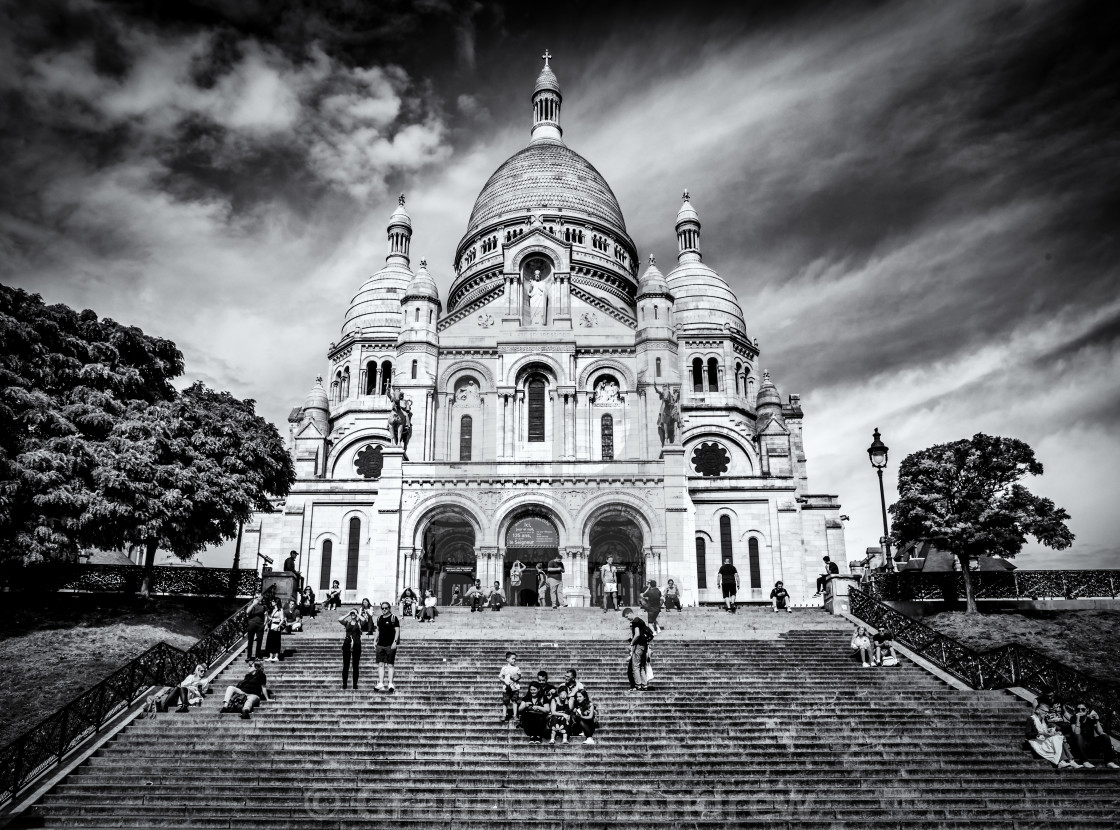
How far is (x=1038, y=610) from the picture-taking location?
30.0 m

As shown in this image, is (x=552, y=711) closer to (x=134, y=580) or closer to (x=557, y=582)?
(x=557, y=582)

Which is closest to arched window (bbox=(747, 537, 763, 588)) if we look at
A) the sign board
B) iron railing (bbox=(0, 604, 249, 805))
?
the sign board

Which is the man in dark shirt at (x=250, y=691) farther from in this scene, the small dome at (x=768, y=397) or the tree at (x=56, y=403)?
the small dome at (x=768, y=397)

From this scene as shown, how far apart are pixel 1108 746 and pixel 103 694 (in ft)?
59.4

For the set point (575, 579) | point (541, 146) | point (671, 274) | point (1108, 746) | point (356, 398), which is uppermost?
point (541, 146)

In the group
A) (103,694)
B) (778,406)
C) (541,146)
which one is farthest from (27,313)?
(541,146)

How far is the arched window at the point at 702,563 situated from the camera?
43062 mm

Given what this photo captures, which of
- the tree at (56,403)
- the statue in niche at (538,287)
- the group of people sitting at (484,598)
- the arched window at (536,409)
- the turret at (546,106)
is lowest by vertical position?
the group of people sitting at (484,598)

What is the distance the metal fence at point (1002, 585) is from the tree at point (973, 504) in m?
0.68

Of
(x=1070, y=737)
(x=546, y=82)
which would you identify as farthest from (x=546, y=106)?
(x=1070, y=737)

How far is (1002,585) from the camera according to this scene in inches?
1256

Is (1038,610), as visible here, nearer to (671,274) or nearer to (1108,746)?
(1108,746)

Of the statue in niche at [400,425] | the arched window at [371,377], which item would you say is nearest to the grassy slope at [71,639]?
the statue in niche at [400,425]

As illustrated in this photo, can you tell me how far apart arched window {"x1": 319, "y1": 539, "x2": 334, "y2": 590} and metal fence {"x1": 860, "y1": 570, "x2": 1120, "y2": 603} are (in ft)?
80.1
